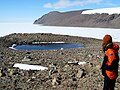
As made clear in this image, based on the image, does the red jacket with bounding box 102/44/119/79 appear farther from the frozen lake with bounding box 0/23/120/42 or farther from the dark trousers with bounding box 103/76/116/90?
the frozen lake with bounding box 0/23/120/42

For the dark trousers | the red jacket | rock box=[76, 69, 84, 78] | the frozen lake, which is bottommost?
the frozen lake

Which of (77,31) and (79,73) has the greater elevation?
(79,73)

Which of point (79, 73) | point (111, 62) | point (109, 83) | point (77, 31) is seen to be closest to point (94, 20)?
point (77, 31)

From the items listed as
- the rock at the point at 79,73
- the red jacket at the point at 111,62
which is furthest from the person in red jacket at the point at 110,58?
the rock at the point at 79,73

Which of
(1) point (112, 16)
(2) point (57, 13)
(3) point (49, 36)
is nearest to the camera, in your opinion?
(3) point (49, 36)

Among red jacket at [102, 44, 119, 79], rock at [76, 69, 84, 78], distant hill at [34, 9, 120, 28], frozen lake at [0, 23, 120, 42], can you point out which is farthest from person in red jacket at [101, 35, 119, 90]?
distant hill at [34, 9, 120, 28]

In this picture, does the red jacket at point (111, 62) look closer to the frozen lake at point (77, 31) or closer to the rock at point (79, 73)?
the rock at point (79, 73)

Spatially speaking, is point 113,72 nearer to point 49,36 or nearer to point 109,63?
point 109,63

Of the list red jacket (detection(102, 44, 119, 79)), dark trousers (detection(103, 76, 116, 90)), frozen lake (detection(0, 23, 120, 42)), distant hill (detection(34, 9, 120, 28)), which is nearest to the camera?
red jacket (detection(102, 44, 119, 79))

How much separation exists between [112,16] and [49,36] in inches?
2007

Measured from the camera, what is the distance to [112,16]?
77.6m

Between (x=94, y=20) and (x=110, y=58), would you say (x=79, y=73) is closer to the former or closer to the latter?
(x=110, y=58)

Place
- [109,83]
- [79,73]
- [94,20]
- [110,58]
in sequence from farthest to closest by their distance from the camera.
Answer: [94,20] < [79,73] < [109,83] < [110,58]

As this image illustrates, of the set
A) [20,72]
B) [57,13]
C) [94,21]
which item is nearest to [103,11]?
[94,21]
